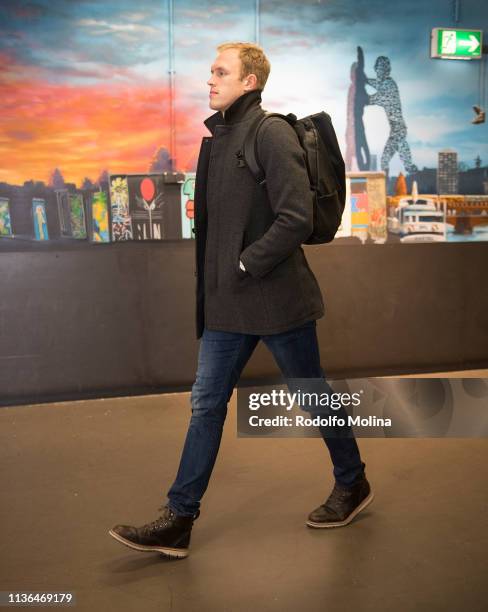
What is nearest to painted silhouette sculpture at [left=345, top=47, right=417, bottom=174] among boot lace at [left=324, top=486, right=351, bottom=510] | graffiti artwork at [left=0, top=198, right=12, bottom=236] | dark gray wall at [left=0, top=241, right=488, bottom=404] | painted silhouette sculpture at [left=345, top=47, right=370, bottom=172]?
painted silhouette sculpture at [left=345, top=47, right=370, bottom=172]

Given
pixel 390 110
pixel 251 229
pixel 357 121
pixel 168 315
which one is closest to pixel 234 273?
pixel 251 229

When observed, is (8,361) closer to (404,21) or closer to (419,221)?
(419,221)

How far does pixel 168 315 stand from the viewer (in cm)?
491

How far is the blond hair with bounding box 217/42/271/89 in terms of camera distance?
2.80 metres

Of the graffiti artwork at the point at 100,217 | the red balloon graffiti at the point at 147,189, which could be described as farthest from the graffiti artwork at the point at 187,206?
the graffiti artwork at the point at 100,217

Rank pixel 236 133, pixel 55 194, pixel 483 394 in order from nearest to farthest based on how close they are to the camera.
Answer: pixel 236 133 → pixel 483 394 → pixel 55 194

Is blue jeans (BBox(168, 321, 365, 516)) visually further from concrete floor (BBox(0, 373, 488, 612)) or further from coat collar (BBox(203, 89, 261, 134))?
coat collar (BBox(203, 89, 261, 134))

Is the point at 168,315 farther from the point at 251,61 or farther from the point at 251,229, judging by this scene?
the point at 251,61

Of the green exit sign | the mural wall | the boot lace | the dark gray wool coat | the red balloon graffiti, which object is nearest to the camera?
the dark gray wool coat

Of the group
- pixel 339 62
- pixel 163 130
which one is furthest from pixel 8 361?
pixel 339 62

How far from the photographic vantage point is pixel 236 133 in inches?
110

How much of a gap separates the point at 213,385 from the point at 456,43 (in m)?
3.56

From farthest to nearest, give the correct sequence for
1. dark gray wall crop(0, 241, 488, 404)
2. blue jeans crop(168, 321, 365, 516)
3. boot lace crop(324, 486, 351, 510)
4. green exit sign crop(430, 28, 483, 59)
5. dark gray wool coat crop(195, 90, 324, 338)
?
green exit sign crop(430, 28, 483, 59)
dark gray wall crop(0, 241, 488, 404)
boot lace crop(324, 486, 351, 510)
blue jeans crop(168, 321, 365, 516)
dark gray wool coat crop(195, 90, 324, 338)

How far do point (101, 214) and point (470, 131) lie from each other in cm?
257
